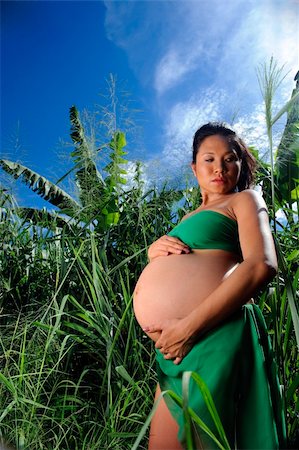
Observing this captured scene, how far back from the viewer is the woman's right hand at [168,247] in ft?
3.97

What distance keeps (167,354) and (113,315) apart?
687mm

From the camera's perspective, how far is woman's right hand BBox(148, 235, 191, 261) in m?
1.21

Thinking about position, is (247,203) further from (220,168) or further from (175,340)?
(175,340)

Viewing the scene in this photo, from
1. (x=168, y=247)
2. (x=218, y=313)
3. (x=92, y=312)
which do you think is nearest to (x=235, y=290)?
(x=218, y=313)

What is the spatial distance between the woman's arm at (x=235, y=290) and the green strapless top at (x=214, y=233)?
69 millimetres

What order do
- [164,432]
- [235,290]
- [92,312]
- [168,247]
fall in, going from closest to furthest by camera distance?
1. [235,290]
2. [164,432]
3. [168,247]
4. [92,312]

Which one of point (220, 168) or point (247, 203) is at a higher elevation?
point (220, 168)

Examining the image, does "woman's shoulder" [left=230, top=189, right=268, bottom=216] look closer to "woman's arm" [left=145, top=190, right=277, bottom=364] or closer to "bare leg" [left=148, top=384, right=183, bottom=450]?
"woman's arm" [left=145, top=190, right=277, bottom=364]

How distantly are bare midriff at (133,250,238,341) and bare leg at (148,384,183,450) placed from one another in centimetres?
19

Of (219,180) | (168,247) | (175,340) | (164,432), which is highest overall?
(219,180)

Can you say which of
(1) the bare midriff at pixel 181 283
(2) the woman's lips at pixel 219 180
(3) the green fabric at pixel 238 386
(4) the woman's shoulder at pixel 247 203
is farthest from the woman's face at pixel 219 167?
(3) the green fabric at pixel 238 386

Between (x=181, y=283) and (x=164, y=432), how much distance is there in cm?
36

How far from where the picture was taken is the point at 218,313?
999 millimetres

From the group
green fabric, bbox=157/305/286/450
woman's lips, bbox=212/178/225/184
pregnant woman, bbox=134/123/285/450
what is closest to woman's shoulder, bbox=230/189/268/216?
pregnant woman, bbox=134/123/285/450
